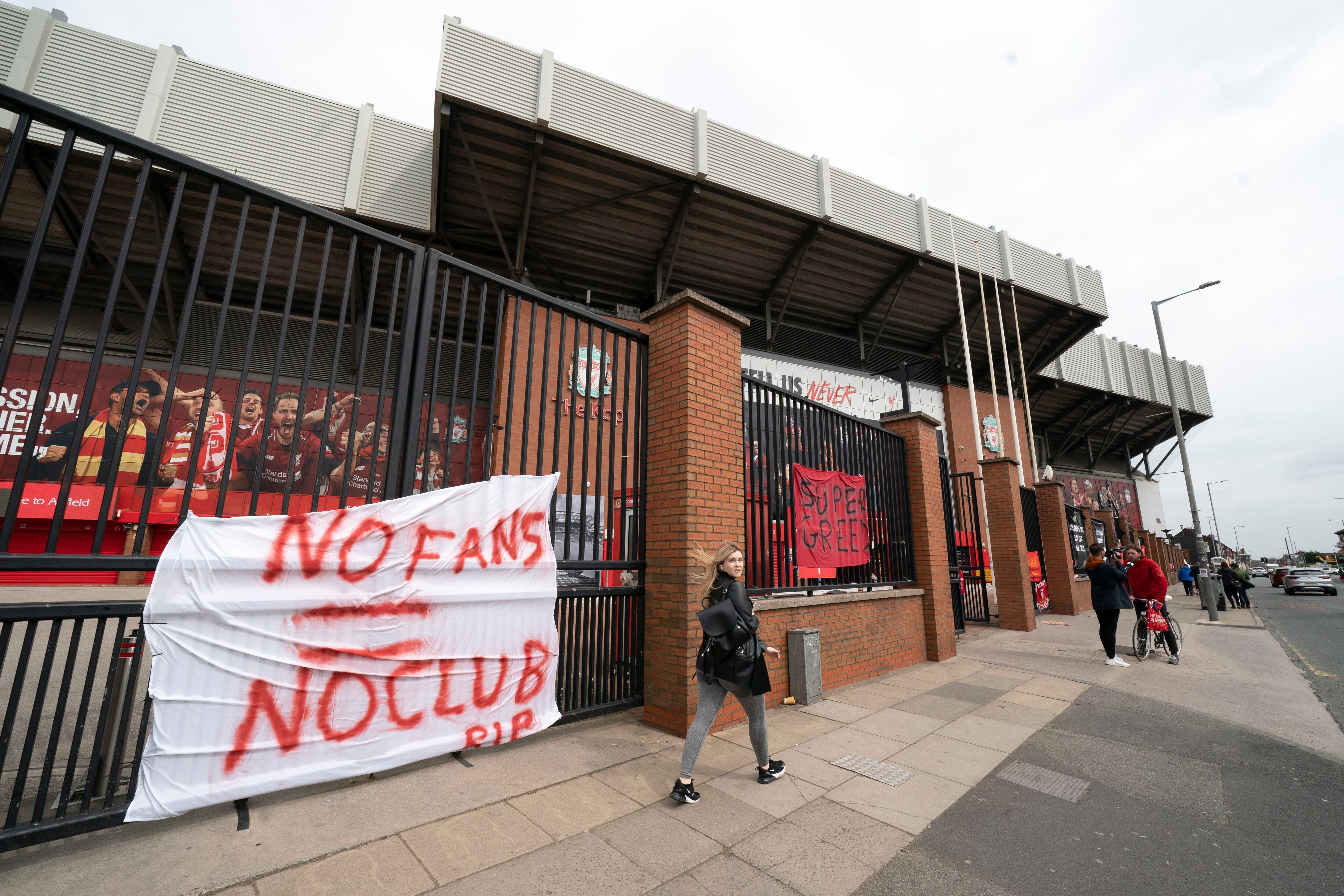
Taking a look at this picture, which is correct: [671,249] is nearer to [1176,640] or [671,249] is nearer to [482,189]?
[482,189]

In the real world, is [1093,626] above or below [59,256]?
below

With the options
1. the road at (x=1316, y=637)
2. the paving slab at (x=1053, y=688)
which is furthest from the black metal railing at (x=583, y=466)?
the road at (x=1316, y=637)

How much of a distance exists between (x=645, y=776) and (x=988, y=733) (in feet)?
10.5

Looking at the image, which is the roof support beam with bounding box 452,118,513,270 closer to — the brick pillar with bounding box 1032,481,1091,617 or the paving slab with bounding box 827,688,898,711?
the paving slab with bounding box 827,688,898,711

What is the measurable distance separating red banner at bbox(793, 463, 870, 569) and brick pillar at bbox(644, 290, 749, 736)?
5.40 ft

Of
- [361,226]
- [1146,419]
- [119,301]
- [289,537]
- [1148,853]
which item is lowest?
[1148,853]

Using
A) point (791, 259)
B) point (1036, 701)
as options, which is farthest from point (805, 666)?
point (791, 259)

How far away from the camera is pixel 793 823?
3283 mm

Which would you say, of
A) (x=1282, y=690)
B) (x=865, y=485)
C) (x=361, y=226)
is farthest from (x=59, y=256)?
(x=1282, y=690)

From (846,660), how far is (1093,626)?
30.6 feet

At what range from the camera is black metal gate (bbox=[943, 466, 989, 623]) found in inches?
416

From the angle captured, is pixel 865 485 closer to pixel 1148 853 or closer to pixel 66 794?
pixel 1148 853

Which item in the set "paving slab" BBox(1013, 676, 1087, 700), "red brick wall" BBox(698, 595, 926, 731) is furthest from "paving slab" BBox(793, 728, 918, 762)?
"paving slab" BBox(1013, 676, 1087, 700)

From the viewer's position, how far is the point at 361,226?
3.77m
